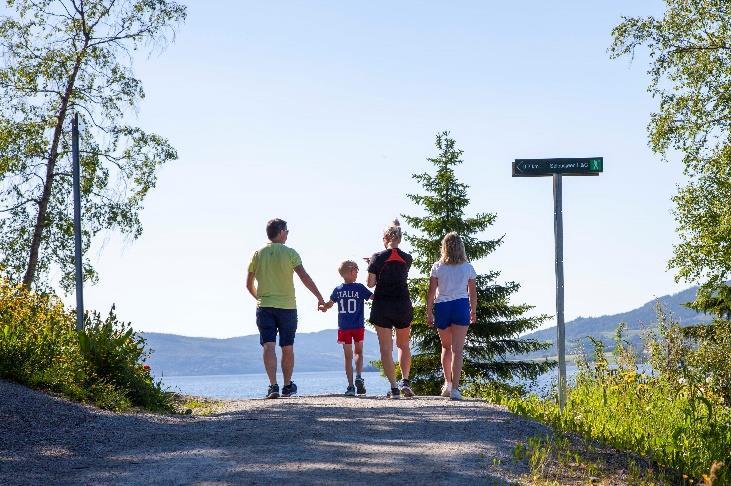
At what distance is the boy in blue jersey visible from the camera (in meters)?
13.0

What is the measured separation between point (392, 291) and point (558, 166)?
2.72 metres

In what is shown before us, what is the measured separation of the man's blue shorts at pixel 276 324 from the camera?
12.4m

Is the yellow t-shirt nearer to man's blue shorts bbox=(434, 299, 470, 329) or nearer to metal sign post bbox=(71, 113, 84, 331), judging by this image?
man's blue shorts bbox=(434, 299, 470, 329)

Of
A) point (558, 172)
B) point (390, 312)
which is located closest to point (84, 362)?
point (390, 312)

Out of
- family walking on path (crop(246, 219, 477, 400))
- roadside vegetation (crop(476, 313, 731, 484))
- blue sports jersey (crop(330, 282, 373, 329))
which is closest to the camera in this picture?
roadside vegetation (crop(476, 313, 731, 484))

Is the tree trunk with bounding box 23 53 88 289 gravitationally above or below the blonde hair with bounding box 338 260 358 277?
above

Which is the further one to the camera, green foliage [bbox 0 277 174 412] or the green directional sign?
green foliage [bbox 0 277 174 412]

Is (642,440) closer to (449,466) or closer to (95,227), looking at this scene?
(449,466)

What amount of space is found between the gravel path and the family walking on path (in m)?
1.03

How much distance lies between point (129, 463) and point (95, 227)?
1940 cm

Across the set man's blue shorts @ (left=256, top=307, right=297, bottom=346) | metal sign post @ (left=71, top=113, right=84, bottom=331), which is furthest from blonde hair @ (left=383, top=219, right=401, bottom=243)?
metal sign post @ (left=71, top=113, right=84, bottom=331)

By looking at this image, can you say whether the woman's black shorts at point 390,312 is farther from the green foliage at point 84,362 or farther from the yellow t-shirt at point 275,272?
the green foliage at point 84,362

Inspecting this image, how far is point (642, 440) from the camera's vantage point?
927cm

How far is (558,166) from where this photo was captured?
11.2 meters
